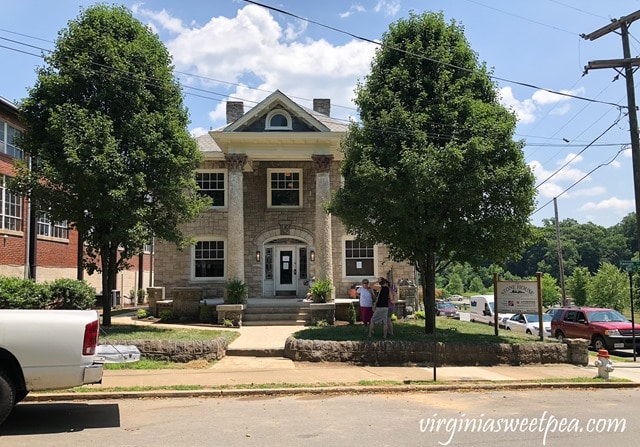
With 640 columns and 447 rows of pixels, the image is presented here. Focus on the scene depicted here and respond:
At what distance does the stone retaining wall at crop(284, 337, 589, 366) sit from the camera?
43.1ft

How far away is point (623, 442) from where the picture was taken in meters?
6.71

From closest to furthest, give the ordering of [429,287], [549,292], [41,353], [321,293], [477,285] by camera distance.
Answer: [41,353] → [429,287] → [321,293] → [549,292] → [477,285]

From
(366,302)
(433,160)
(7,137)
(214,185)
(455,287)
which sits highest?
(7,137)

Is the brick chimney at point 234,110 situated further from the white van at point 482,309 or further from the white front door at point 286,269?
the white van at point 482,309

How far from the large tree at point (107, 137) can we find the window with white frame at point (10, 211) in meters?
9.13

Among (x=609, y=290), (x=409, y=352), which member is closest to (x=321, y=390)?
(x=409, y=352)

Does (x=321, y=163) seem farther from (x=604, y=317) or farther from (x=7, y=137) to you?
(x=7, y=137)

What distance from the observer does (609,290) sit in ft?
135

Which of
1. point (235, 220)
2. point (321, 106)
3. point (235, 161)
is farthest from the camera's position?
point (321, 106)

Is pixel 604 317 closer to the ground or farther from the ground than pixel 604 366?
farther from the ground

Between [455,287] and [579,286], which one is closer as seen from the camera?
[579,286]

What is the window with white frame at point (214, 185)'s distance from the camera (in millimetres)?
24188

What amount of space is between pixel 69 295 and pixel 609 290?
3863cm

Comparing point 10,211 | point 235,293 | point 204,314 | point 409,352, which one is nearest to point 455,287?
point 10,211
